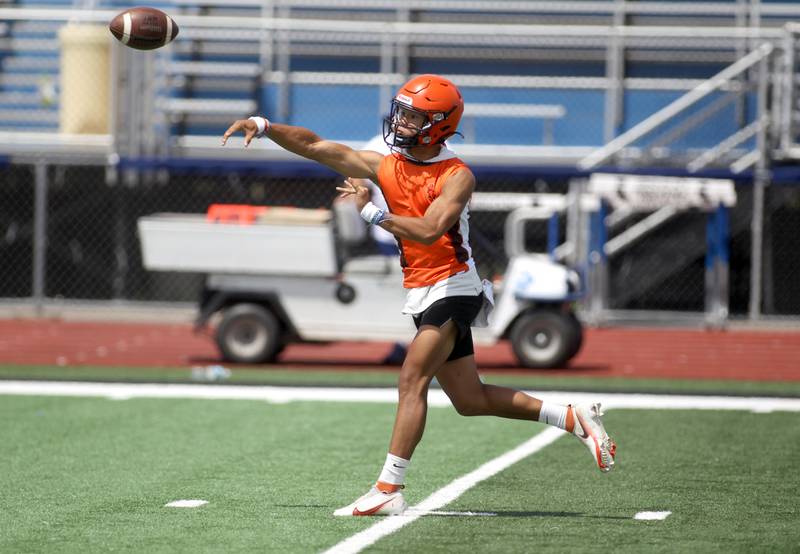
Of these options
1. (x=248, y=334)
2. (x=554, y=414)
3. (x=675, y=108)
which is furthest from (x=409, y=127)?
(x=675, y=108)

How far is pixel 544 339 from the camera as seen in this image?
41.5 feet

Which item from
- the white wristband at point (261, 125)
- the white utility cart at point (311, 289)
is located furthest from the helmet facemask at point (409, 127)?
the white utility cart at point (311, 289)

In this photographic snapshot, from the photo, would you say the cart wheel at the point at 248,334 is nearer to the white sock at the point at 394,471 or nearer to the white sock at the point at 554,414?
the white sock at the point at 554,414

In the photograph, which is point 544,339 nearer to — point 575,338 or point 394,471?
point 575,338

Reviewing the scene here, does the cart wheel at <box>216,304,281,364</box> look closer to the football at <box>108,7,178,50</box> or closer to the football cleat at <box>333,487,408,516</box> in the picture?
the football at <box>108,7,178,50</box>

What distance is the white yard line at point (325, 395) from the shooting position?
10.2 m

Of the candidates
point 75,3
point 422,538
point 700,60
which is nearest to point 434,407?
point 422,538

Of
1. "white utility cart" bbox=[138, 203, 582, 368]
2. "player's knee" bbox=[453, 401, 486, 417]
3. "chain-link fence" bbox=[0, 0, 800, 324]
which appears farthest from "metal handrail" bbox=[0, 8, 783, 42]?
"player's knee" bbox=[453, 401, 486, 417]

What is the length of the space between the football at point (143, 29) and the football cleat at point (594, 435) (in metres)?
2.70

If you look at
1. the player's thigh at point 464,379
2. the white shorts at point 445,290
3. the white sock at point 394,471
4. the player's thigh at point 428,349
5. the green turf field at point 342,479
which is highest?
the white shorts at point 445,290

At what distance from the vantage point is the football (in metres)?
6.96

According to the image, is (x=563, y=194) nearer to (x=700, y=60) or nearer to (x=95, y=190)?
(x=700, y=60)

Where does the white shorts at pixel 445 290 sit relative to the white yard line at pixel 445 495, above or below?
above

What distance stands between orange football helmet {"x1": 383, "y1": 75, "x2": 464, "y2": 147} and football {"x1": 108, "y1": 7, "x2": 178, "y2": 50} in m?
1.49
